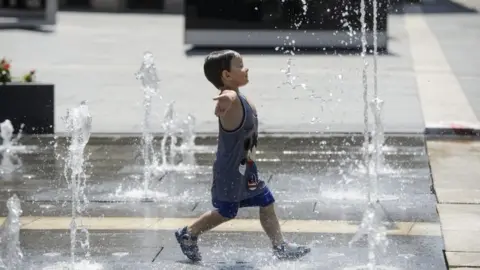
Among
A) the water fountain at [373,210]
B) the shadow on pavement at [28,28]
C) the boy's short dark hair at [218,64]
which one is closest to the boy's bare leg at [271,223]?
the water fountain at [373,210]

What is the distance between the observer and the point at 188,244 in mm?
6570

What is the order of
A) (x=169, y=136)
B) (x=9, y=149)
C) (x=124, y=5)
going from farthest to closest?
1. (x=124, y=5)
2. (x=169, y=136)
3. (x=9, y=149)

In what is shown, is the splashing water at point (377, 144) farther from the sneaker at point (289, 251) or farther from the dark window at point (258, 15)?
the dark window at point (258, 15)

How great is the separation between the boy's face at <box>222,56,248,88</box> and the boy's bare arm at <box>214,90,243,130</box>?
0.10m

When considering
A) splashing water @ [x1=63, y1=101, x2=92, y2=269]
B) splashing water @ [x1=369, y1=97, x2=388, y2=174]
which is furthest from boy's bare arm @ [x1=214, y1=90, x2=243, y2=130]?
splashing water @ [x1=369, y1=97, x2=388, y2=174]

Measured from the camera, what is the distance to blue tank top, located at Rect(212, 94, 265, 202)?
646cm

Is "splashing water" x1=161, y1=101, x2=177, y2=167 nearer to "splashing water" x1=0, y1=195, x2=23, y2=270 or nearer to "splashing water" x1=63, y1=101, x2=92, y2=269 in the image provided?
"splashing water" x1=63, y1=101, x2=92, y2=269

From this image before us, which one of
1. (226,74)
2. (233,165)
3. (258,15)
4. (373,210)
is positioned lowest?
(258,15)

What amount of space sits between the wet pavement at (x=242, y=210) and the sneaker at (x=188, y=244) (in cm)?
7

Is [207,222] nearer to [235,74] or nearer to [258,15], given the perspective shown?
[235,74]

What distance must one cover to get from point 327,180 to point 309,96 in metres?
6.12

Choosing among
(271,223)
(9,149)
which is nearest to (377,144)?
(9,149)

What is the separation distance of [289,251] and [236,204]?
452 millimetres

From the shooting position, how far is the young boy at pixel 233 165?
645 centimetres
